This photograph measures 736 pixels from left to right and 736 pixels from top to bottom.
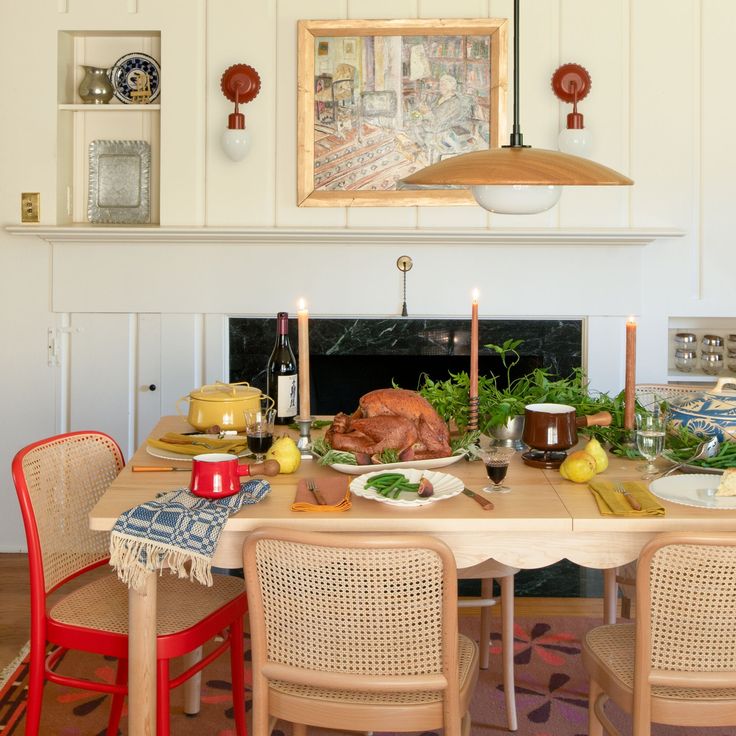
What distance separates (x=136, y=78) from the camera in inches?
153

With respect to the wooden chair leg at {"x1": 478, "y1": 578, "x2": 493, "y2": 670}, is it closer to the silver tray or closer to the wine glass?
the wine glass

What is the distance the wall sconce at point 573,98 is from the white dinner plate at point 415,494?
1927 mm

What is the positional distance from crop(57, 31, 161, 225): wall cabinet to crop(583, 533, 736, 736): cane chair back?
2.80 m

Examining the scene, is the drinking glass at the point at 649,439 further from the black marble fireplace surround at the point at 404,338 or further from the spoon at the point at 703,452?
the black marble fireplace surround at the point at 404,338

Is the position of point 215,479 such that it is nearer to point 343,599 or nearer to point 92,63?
point 343,599

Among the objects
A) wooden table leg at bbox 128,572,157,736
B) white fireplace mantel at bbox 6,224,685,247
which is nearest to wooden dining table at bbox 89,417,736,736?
wooden table leg at bbox 128,572,157,736

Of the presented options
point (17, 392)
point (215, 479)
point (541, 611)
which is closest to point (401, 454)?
point (215, 479)

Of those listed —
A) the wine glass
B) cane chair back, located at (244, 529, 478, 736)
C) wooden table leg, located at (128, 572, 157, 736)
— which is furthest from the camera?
the wine glass

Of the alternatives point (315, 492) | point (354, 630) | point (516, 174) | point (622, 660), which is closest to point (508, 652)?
point (622, 660)

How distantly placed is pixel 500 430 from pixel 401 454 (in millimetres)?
330

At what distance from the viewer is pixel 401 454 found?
2293 mm

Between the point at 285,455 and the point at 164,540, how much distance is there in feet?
1.47

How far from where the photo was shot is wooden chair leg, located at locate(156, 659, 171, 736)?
78.0 inches

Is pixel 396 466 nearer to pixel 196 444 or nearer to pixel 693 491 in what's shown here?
pixel 196 444
